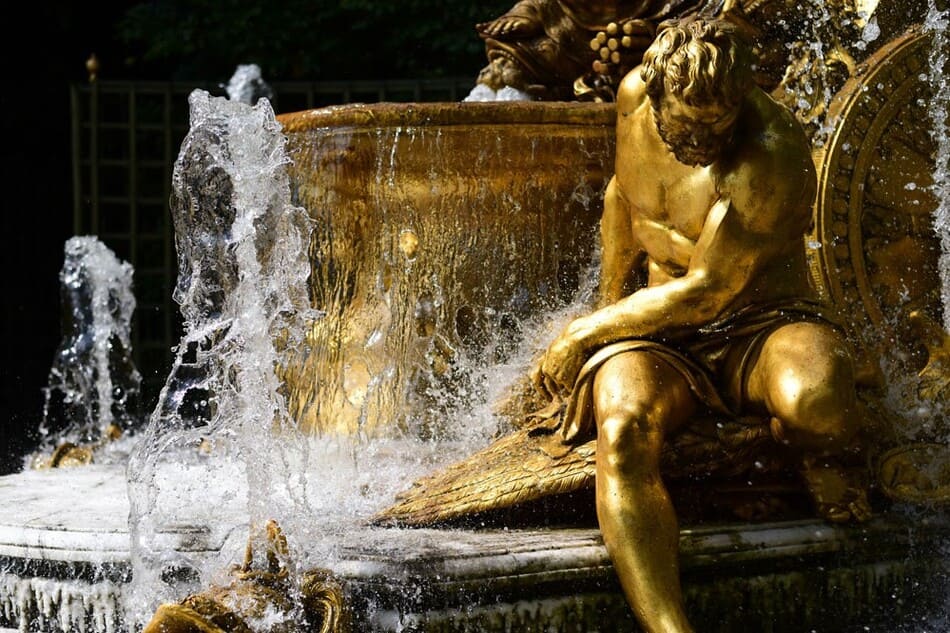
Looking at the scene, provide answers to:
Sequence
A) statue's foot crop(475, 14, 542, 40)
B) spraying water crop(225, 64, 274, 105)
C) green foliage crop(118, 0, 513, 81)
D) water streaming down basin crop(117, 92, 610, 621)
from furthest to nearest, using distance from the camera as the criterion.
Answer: green foliage crop(118, 0, 513, 81) → spraying water crop(225, 64, 274, 105) → statue's foot crop(475, 14, 542, 40) → water streaming down basin crop(117, 92, 610, 621)

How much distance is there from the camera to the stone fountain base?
3201mm

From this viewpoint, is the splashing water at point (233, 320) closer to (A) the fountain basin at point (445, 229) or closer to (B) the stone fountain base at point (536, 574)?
(B) the stone fountain base at point (536, 574)

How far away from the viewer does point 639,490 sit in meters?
3.27

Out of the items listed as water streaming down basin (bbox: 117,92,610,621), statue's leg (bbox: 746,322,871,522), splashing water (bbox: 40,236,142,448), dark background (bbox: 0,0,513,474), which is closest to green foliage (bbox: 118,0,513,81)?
dark background (bbox: 0,0,513,474)

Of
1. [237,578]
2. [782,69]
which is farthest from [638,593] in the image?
[782,69]

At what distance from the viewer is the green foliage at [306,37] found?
1052 cm

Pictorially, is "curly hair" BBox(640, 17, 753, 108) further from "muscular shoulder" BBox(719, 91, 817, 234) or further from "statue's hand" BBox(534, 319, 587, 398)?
"statue's hand" BBox(534, 319, 587, 398)

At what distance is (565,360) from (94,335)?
415 cm

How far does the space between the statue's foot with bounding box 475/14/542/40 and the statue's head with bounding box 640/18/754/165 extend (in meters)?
1.78

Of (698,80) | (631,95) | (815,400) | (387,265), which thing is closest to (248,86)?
(387,265)

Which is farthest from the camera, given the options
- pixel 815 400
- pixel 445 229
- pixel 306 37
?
pixel 306 37

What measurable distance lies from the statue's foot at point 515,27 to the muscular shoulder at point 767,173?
178 centimetres

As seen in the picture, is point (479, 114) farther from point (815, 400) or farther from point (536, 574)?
point (536, 574)

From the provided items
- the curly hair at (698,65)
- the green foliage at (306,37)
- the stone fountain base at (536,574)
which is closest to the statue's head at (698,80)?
the curly hair at (698,65)
